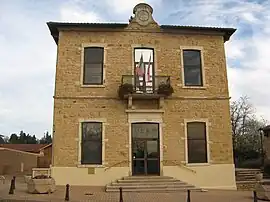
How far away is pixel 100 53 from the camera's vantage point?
63.2 feet

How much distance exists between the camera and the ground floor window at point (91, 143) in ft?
59.4

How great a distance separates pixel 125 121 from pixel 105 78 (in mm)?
2552

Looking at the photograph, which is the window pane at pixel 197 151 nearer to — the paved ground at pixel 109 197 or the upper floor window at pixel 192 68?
the paved ground at pixel 109 197

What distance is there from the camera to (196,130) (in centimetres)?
1888

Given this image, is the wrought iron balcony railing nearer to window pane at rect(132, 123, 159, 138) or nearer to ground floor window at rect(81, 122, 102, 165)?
window pane at rect(132, 123, 159, 138)

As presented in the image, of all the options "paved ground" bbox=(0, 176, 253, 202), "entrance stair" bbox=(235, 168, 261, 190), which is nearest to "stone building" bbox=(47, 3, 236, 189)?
"entrance stair" bbox=(235, 168, 261, 190)

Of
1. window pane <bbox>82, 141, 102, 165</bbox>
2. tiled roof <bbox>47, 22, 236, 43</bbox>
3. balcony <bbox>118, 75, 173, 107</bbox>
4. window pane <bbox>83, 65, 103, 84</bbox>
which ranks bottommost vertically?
window pane <bbox>82, 141, 102, 165</bbox>

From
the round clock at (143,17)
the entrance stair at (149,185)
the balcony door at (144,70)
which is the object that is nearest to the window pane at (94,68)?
the balcony door at (144,70)

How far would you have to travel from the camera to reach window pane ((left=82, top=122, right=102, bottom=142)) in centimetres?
1831

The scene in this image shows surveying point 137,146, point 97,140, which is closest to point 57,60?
point 97,140

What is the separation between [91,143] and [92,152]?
0.47 metres

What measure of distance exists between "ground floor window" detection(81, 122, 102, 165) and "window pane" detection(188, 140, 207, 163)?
15.5ft

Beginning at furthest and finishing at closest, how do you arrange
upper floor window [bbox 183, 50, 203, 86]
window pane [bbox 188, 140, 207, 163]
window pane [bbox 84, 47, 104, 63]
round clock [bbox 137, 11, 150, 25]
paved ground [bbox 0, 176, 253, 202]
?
1. round clock [bbox 137, 11, 150, 25]
2. upper floor window [bbox 183, 50, 203, 86]
3. window pane [bbox 84, 47, 104, 63]
4. window pane [bbox 188, 140, 207, 163]
5. paved ground [bbox 0, 176, 253, 202]

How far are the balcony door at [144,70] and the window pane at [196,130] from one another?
283 cm
